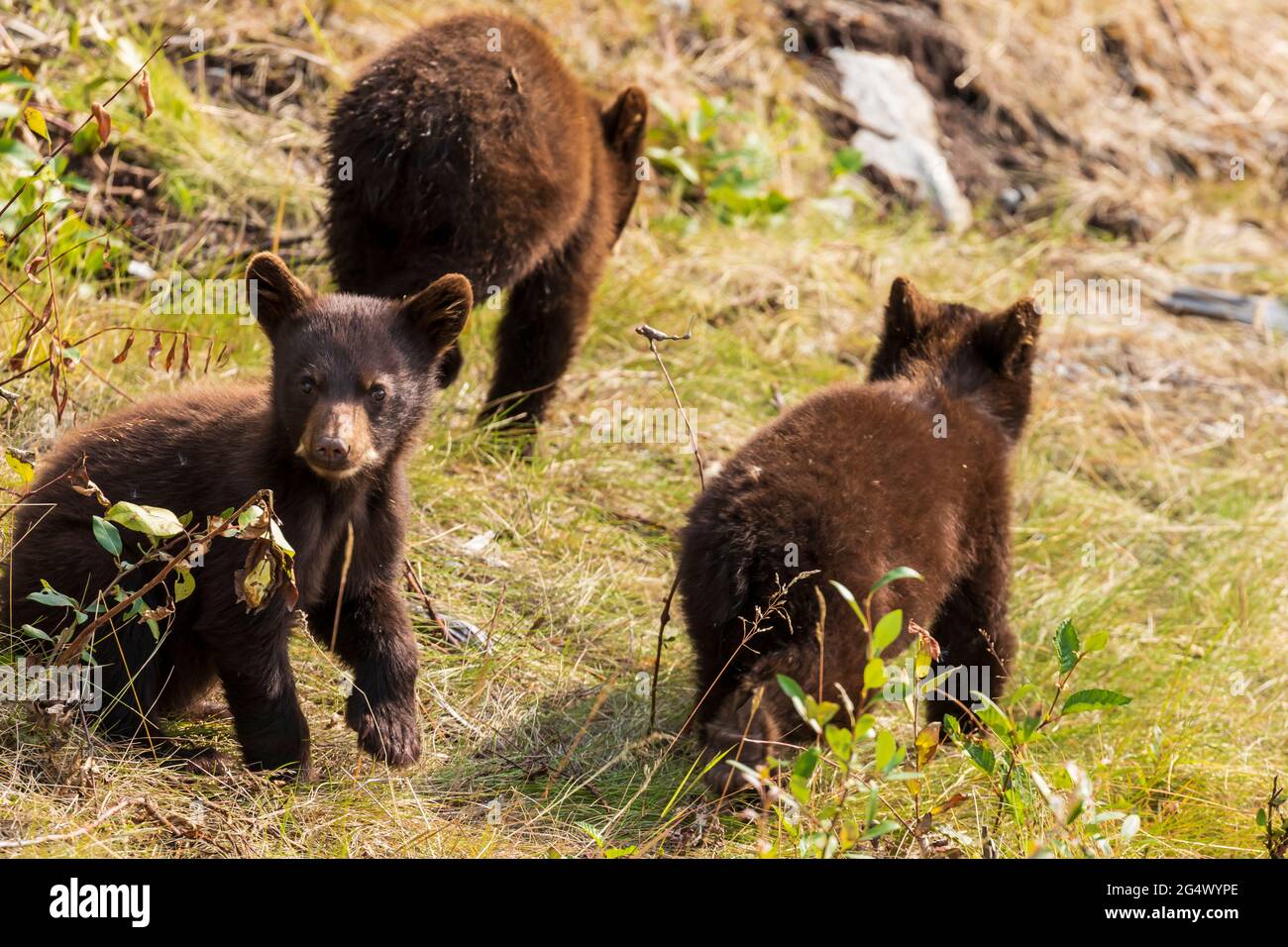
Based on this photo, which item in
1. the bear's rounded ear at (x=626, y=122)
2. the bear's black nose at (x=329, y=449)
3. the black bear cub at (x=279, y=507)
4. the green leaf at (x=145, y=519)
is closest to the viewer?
the green leaf at (x=145, y=519)

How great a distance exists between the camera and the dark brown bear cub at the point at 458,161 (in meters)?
5.82

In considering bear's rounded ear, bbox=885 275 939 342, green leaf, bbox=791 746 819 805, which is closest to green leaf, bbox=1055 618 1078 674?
green leaf, bbox=791 746 819 805

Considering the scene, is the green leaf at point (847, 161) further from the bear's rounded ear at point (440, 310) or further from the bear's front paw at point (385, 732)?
the bear's front paw at point (385, 732)

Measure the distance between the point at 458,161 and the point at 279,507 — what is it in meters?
2.04

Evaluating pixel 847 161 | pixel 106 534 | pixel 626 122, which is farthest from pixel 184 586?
pixel 847 161

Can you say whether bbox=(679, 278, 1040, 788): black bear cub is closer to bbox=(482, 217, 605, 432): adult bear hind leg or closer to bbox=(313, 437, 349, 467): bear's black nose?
bbox=(313, 437, 349, 467): bear's black nose

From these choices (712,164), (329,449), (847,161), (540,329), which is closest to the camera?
(329,449)

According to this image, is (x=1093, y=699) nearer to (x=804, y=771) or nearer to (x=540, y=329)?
(x=804, y=771)

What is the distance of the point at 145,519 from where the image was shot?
357 cm

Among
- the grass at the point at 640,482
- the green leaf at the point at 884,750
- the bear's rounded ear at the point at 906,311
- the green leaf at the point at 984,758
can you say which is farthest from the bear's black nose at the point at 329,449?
the bear's rounded ear at the point at 906,311

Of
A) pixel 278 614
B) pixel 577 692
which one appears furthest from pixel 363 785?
pixel 577 692

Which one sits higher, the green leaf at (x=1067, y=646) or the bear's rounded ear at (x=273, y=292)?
the bear's rounded ear at (x=273, y=292)

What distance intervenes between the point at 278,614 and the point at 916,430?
2.28m

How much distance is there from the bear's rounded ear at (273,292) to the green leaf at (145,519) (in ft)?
3.45
